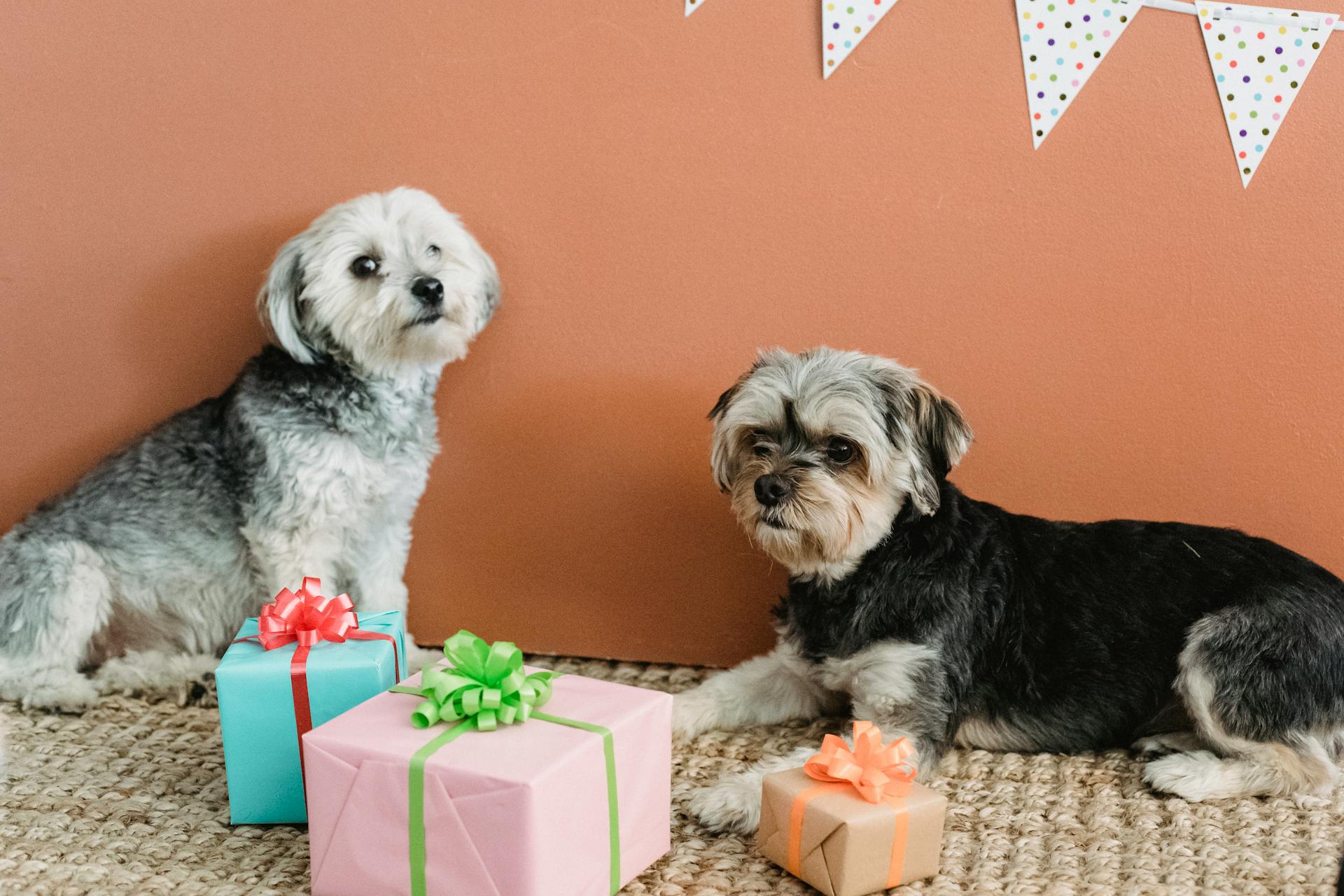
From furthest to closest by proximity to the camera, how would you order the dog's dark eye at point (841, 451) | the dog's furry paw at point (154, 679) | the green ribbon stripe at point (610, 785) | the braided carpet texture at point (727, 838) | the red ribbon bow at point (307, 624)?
the dog's furry paw at point (154, 679)
the dog's dark eye at point (841, 451)
the red ribbon bow at point (307, 624)
the braided carpet texture at point (727, 838)
the green ribbon stripe at point (610, 785)

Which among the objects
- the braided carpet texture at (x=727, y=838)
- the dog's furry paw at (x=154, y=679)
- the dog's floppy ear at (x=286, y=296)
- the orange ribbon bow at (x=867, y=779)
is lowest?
A: the braided carpet texture at (x=727, y=838)

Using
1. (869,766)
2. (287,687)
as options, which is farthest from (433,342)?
(869,766)

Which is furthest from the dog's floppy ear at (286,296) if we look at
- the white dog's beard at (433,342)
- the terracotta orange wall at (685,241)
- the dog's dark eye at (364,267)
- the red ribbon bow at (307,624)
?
the red ribbon bow at (307,624)

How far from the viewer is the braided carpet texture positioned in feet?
6.07

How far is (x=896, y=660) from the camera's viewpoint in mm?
2162

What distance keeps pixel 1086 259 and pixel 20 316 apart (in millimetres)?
2851

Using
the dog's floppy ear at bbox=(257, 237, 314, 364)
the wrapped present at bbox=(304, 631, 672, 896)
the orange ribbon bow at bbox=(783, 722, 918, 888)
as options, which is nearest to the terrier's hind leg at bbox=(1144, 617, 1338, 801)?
the orange ribbon bow at bbox=(783, 722, 918, 888)

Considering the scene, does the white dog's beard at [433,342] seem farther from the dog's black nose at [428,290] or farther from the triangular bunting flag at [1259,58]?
the triangular bunting flag at [1259,58]

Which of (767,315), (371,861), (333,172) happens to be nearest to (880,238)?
(767,315)

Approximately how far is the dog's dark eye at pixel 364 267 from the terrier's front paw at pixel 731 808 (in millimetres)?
1426

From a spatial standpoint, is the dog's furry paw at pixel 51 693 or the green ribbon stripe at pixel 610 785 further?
the dog's furry paw at pixel 51 693

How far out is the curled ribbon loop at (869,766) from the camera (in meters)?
1.78

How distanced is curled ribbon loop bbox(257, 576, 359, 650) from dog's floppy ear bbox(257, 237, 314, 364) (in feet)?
2.32

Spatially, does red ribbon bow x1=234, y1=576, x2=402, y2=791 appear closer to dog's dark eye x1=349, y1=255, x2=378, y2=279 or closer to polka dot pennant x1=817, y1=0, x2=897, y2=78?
dog's dark eye x1=349, y1=255, x2=378, y2=279
